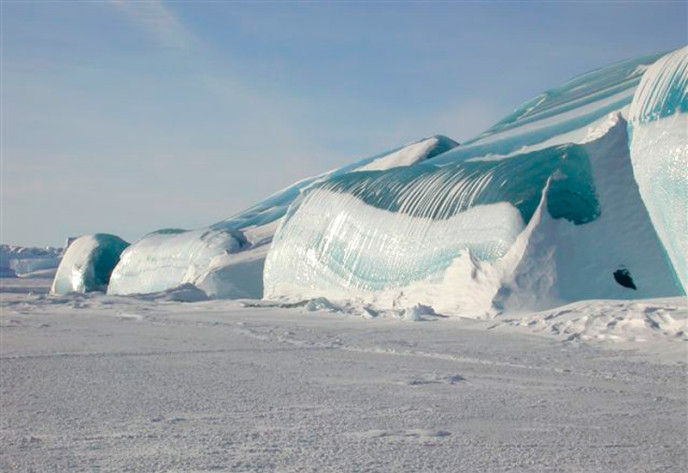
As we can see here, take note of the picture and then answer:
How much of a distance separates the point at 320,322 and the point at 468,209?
12.5ft

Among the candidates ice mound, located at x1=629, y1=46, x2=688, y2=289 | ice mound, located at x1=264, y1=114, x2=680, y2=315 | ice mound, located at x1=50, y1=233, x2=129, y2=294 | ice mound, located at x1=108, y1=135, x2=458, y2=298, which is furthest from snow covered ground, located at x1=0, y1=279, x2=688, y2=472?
ice mound, located at x1=50, y1=233, x2=129, y2=294

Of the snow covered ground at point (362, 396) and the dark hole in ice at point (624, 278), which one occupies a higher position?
the dark hole in ice at point (624, 278)

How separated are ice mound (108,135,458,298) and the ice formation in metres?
2.73

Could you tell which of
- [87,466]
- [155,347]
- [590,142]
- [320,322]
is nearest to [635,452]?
[87,466]

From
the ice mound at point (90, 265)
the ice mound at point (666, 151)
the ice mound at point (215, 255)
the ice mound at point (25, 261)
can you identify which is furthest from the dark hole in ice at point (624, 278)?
the ice mound at point (25, 261)

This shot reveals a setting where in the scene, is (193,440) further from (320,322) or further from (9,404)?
(320,322)

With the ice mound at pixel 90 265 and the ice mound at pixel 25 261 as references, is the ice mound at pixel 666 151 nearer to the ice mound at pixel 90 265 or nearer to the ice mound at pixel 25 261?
the ice mound at pixel 90 265

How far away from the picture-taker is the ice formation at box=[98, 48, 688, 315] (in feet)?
41.4

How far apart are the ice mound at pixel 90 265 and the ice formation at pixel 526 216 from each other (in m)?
14.8

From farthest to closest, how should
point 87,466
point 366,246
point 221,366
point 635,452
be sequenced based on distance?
1. point 366,246
2. point 221,366
3. point 635,452
4. point 87,466

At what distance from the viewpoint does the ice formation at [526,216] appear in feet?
41.4

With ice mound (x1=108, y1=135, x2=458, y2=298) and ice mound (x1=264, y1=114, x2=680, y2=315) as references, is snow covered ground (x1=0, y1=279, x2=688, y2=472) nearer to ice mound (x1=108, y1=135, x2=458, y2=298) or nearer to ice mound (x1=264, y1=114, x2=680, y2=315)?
ice mound (x1=264, y1=114, x2=680, y2=315)

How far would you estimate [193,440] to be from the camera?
5.03 meters

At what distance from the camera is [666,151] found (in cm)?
1188
